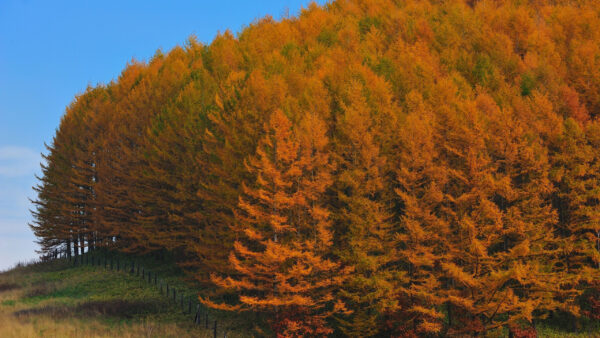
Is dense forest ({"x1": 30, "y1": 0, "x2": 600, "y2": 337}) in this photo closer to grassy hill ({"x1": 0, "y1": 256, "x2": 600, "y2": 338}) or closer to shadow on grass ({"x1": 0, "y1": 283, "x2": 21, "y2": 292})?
grassy hill ({"x1": 0, "y1": 256, "x2": 600, "y2": 338})

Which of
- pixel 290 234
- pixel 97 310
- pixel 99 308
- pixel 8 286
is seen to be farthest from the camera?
pixel 8 286

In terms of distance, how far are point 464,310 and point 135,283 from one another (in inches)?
931

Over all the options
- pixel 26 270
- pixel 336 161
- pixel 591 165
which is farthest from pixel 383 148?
pixel 26 270

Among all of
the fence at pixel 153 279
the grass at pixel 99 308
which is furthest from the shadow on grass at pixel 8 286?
the fence at pixel 153 279

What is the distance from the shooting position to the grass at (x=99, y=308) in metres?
23.8

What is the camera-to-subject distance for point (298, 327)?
23.5m

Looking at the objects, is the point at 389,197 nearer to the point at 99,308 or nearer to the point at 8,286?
the point at 99,308

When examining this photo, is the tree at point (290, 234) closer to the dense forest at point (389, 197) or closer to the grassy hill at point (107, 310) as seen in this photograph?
the dense forest at point (389, 197)

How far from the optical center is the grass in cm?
2377

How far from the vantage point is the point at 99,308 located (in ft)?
94.3

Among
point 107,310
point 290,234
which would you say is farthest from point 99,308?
point 290,234

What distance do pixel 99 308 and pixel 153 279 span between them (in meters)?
8.28

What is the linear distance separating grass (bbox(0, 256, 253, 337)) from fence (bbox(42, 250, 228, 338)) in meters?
0.24

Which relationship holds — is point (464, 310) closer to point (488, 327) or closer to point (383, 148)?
point (488, 327)
